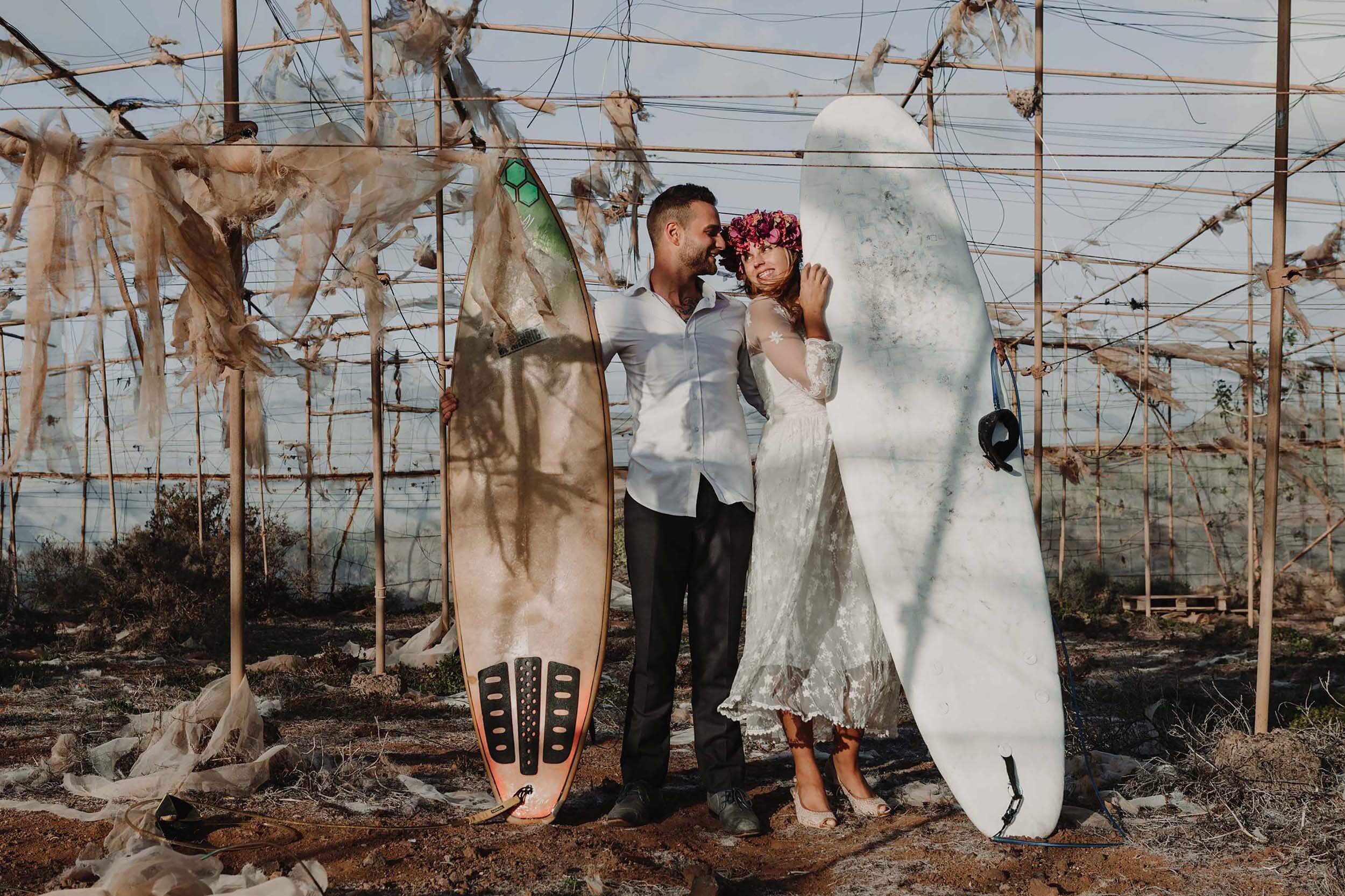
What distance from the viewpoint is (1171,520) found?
975 cm

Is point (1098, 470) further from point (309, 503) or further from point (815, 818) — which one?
point (815, 818)

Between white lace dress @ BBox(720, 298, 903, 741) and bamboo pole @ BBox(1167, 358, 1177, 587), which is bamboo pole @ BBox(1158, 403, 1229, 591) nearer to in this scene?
bamboo pole @ BBox(1167, 358, 1177, 587)

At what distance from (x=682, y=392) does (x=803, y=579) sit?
Result: 0.57m

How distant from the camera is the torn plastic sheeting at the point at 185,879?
1.70m

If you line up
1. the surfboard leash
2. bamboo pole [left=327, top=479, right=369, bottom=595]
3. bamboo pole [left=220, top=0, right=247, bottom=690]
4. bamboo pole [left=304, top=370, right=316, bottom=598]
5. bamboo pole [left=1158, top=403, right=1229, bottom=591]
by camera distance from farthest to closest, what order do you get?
1. bamboo pole [left=327, top=479, right=369, bottom=595]
2. bamboo pole [left=1158, top=403, right=1229, bottom=591]
3. bamboo pole [left=304, top=370, right=316, bottom=598]
4. bamboo pole [left=220, top=0, right=247, bottom=690]
5. the surfboard leash

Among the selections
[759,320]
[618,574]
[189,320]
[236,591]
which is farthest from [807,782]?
[618,574]

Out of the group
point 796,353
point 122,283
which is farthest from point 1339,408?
point 122,283

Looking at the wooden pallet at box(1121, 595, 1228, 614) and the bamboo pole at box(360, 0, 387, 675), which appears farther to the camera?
the wooden pallet at box(1121, 595, 1228, 614)

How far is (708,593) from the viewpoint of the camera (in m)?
2.53

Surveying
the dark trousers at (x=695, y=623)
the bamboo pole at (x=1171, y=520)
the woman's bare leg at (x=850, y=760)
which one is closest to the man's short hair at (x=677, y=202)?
the dark trousers at (x=695, y=623)

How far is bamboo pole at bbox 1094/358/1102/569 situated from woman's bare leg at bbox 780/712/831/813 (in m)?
8.14

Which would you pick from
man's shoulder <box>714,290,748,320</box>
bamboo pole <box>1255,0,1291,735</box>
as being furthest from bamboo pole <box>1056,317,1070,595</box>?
man's shoulder <box>714,290,748,320</box>

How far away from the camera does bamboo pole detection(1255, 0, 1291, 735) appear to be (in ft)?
8.75

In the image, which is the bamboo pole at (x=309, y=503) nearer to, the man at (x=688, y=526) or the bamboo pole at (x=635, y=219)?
the bamboo pole at (x=635, y=219)
